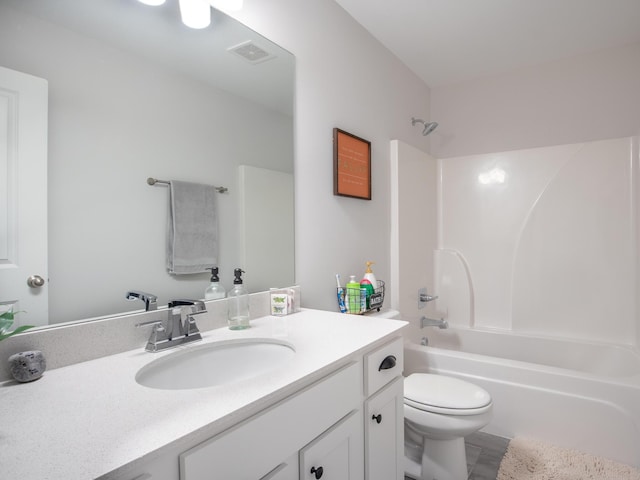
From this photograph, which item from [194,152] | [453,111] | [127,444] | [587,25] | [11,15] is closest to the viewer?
[127,444]

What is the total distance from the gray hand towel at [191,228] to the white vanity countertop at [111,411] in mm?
324

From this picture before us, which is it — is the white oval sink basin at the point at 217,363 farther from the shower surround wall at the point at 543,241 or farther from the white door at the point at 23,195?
the shower surround wall at the point at 543,241

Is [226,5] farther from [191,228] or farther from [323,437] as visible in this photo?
[323,437]

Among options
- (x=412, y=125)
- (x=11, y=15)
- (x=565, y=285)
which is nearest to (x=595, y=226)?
(x=565, y=285)

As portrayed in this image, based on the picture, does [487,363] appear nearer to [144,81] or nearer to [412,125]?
[412,125]

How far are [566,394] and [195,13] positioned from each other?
2.34m

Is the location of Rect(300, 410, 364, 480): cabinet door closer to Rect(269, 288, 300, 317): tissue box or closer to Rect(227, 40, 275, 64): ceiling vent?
Rect(269, 288, 300, 317): tissue box

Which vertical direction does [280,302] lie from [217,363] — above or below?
above

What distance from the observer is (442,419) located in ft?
5.33

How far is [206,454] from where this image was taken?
667 mm

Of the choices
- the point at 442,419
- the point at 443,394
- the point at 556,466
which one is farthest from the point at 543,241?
the point at 442,419

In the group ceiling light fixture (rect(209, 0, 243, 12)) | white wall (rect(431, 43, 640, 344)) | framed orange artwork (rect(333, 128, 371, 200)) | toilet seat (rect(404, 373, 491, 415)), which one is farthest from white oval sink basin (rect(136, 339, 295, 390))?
white wall (rect(431, 43, 640, 344))

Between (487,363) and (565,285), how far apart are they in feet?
3.51

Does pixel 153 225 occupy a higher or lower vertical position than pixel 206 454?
higher
